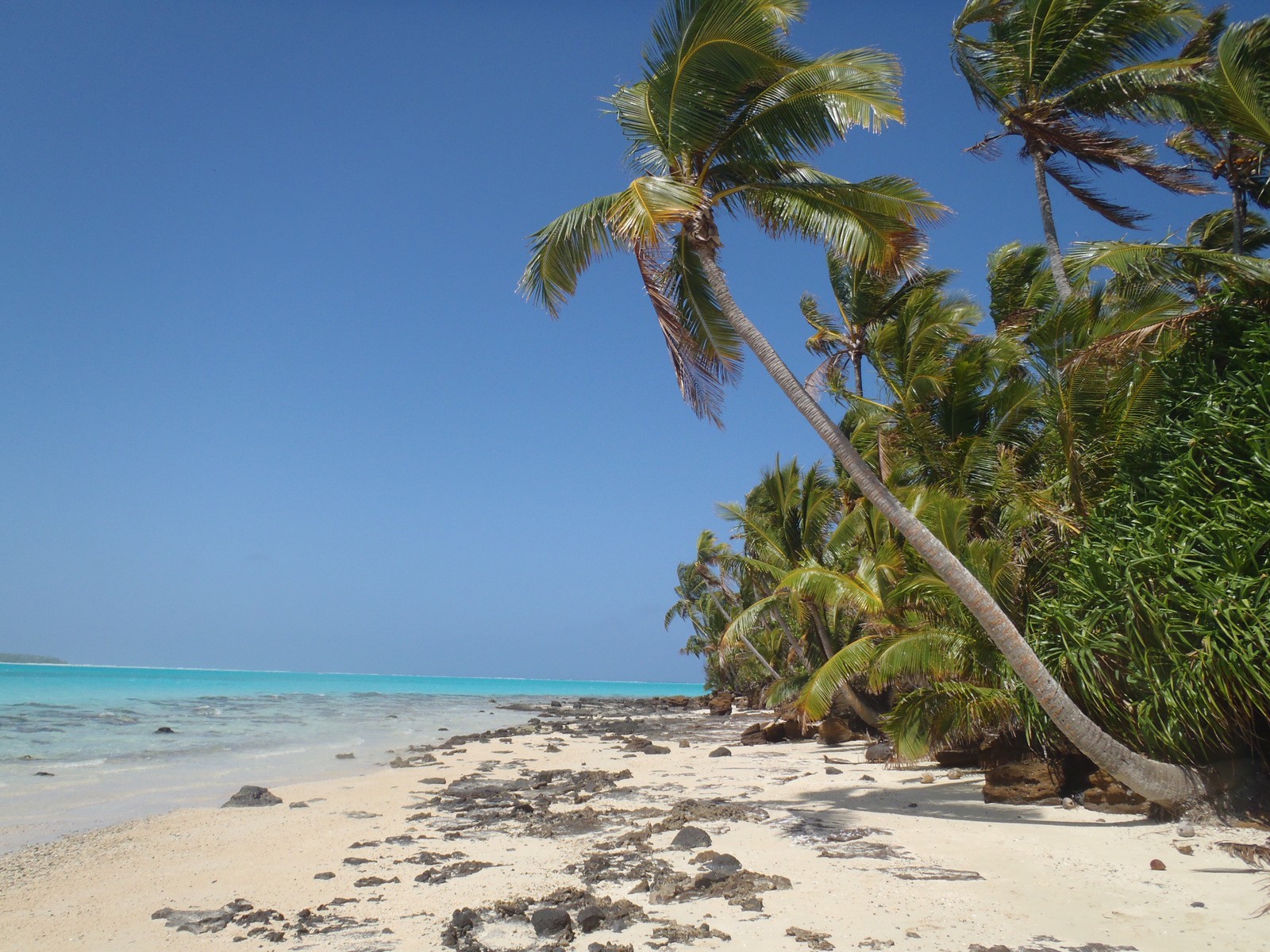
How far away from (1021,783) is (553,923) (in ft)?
20.4

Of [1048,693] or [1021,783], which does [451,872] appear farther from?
[1021,783]

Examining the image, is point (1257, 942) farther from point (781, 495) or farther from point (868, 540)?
point (781, 495)

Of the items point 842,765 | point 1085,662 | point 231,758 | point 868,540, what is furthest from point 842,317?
point 231,758

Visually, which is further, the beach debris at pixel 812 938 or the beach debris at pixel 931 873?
the beach debris at pixel 931 873

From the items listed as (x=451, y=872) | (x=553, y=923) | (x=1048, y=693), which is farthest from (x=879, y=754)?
(x=553, y=923)

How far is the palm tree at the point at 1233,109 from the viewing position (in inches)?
262

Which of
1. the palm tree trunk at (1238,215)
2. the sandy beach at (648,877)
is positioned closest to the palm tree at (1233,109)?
the palm tree trunk at (1238,215)

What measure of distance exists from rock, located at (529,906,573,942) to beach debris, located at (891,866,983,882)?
102 inches

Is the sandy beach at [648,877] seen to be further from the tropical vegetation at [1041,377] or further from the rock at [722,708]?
the rock at [722,708]

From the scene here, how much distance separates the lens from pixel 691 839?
7059 mm

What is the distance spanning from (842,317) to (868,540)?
5848 millimetres

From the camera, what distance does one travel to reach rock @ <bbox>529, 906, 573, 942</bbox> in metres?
4.84

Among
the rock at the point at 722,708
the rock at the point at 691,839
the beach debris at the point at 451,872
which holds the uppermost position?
the rock at the point at 722,708

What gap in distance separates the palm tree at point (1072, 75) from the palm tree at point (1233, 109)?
560 mm
